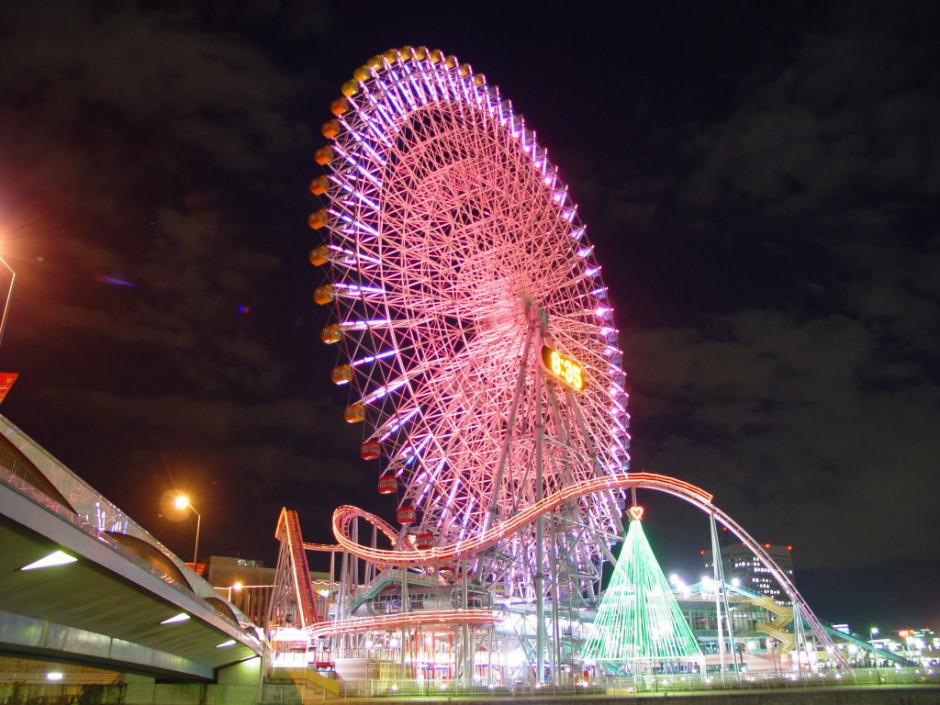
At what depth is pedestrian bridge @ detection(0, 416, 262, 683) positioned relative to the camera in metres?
10.1

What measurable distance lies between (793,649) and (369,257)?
44.0m

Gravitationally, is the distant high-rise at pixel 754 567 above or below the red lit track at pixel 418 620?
above

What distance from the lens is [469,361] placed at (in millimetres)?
43031

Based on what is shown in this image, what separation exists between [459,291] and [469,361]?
3.81 m

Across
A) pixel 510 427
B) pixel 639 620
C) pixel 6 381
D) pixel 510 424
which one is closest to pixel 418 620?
pixel 510 427

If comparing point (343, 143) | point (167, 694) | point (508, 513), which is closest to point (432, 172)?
point (343, 143)

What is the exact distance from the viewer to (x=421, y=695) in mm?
30656

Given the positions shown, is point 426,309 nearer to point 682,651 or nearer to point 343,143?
point 343,143

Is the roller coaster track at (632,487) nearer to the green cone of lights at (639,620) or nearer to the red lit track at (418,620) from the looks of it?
the red lit track at (418,620)

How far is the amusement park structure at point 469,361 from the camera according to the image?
1531 inches

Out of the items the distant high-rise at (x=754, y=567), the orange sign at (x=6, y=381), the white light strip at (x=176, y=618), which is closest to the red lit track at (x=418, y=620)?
the white light strip at (x=176, y=618)

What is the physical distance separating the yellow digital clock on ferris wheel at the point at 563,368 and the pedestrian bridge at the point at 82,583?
20.3 meters

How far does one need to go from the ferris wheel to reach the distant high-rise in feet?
428

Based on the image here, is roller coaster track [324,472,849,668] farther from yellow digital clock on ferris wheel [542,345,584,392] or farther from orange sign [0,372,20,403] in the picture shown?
orange sign [0,372,20,403]
